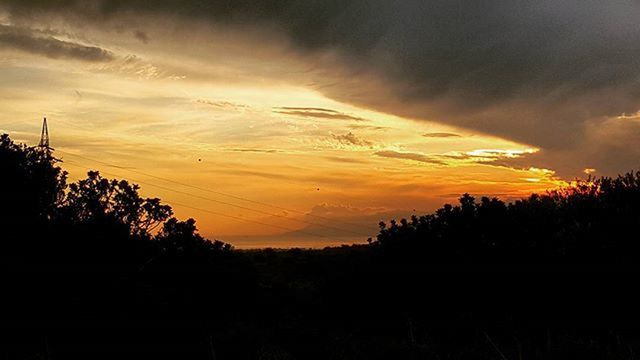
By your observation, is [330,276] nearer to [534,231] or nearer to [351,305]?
[351,305]

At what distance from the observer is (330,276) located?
36844mm

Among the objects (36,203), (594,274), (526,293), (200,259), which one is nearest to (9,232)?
(36,203)

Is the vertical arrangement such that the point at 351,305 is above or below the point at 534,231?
below

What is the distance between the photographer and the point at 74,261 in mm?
33688

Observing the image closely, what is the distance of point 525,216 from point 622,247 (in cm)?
465

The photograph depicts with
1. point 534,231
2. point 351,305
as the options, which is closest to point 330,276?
point 351,305

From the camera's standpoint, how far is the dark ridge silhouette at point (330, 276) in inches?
1131

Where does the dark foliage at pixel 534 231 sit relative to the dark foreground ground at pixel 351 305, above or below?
above

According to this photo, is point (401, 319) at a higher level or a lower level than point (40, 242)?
lower

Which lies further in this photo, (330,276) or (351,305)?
(330,276)

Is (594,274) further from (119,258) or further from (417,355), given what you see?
(119,258)

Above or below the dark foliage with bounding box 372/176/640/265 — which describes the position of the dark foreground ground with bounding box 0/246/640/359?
below

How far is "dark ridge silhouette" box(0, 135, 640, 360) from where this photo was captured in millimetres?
28734

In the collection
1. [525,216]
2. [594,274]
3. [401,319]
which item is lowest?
[401,319]
